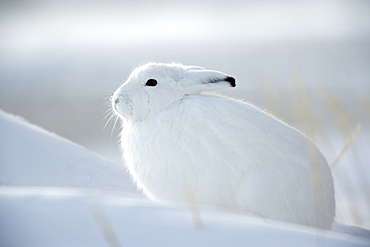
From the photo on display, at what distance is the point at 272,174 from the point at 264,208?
0.18 metres

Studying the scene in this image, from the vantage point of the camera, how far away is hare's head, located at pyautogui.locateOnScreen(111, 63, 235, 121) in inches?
126

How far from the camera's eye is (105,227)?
146 cm

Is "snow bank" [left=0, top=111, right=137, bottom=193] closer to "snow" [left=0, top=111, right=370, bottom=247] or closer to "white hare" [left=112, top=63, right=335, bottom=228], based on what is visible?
"white hare" [left=112, top=63, right=335, bottom=228]

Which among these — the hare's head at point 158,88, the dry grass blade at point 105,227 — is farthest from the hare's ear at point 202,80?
the dry grass blade at point 105,227

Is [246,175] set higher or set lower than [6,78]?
higher

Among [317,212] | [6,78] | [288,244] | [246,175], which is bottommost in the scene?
[6,78]

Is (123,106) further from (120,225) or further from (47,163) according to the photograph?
(120,225)

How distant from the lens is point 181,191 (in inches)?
113

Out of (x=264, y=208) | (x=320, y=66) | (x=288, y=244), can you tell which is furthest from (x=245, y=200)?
(x=320, y=66)

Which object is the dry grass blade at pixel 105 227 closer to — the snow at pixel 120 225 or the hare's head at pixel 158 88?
the snow at pixel 120 225

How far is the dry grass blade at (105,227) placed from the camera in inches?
55.6

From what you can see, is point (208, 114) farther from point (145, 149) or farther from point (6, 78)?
point (6, 78)

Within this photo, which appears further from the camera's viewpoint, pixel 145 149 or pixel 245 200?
pixel 145 149

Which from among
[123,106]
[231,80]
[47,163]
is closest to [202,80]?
[231,80]
